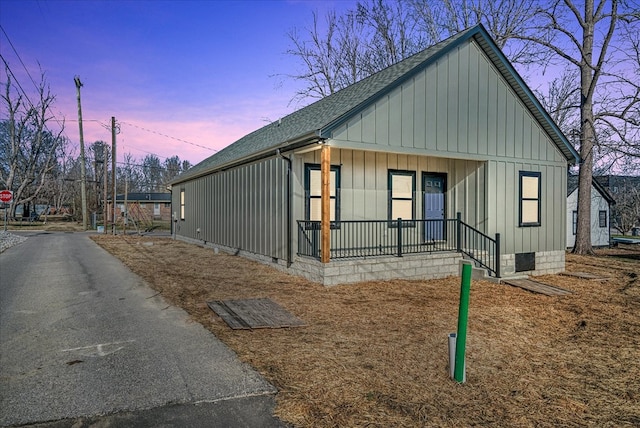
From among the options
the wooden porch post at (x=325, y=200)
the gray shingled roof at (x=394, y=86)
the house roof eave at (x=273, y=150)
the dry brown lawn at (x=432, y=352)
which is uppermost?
the gray shingled roof at (x=394, y=86)

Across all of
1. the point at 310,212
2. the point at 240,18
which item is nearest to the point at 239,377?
the point at 310,212

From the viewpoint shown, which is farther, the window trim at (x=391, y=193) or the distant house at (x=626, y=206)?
the distant house at (x=626, y=206)

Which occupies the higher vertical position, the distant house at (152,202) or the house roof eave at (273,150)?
the house roof eave at (273,150)

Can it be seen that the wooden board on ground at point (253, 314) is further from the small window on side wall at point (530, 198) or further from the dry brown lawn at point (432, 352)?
the small window on side wall at point (530, 198)

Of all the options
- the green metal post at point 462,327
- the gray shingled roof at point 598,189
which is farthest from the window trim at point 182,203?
the gray shingled roof at point 598,189

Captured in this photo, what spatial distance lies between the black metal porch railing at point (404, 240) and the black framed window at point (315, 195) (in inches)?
10.3

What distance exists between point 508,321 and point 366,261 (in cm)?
351

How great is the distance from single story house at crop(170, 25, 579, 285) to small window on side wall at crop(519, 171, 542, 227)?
0.11 feet

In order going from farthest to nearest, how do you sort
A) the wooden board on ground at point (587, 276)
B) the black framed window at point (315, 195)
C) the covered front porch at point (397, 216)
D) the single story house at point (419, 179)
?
the wooden board on ground at point (587, 276) → the black framed window at point (315, 195) → the covered front porch at point (397, 216) → the single story house at point (419, 179)

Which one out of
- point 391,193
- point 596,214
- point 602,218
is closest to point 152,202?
point 391,193

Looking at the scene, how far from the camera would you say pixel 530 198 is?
1204 centimetres

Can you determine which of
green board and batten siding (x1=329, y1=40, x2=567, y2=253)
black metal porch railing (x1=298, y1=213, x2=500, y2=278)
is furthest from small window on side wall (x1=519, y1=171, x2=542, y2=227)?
black metal porch railing (x1=298, y1=213, x2=500, y2=278)

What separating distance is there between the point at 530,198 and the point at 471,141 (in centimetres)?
288

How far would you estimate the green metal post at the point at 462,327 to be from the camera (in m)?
3.81
